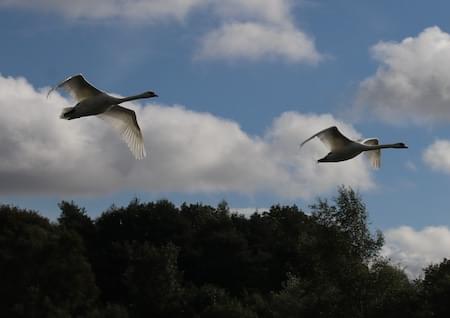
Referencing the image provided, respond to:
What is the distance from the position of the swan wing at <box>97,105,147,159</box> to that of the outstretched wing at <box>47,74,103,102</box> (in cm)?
219

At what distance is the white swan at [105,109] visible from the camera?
3139 cm

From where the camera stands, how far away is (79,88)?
32.4m

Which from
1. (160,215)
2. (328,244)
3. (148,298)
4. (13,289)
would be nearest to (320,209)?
(328,244)

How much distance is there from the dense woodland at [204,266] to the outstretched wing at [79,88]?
3274cm

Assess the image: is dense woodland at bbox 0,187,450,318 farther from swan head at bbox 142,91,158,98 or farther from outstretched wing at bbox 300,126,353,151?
swan head at bbox 142,91,158,98

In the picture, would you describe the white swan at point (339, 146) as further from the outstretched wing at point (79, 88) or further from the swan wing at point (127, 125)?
the outstretched wing at point (79, 88)

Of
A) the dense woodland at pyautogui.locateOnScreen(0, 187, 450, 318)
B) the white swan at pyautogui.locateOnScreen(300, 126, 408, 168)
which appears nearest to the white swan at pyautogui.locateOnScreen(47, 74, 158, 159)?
the white swan at pyautogui.locateOnScreen(300, 126, 408, 168)

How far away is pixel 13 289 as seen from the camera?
267ft

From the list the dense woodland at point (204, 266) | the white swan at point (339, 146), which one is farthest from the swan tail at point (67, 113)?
the dense woodland at point (204, 266)

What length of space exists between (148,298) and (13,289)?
1131 centimetres

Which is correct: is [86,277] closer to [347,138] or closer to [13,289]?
[13,289]

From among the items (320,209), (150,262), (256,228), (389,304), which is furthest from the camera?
(256,228)

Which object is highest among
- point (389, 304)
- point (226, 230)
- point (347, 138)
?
point (226, 230)

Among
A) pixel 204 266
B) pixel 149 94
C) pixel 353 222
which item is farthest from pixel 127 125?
pixel 204 266
